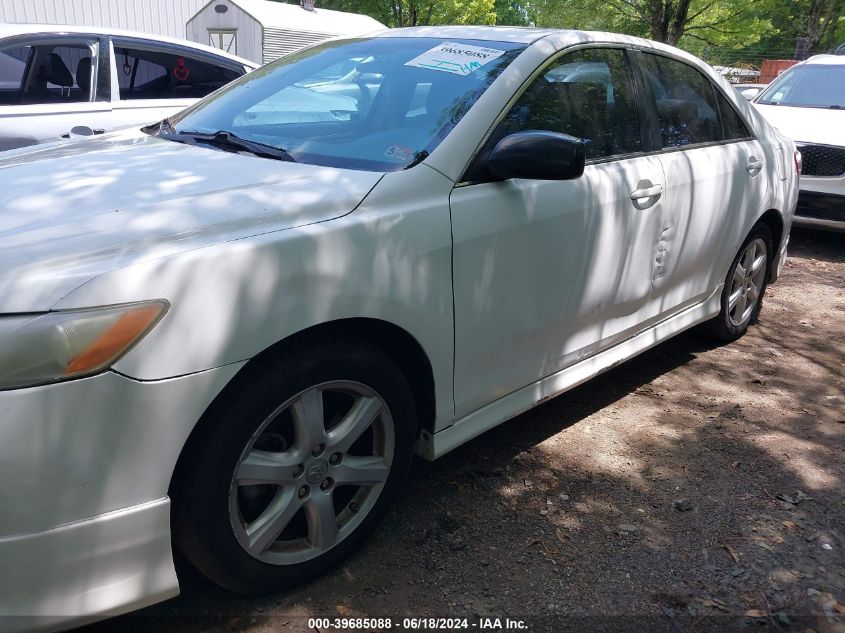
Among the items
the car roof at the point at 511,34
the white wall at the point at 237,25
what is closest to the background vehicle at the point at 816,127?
the car roof at the point at 511,34

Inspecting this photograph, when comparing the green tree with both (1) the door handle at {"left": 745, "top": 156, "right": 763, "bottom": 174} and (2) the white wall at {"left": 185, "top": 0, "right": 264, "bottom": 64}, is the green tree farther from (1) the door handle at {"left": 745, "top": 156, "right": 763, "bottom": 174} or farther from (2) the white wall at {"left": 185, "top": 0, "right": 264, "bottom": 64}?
(1) the door handle at {"left": 745, "top": 156, "right": 763, "bottom": 174}

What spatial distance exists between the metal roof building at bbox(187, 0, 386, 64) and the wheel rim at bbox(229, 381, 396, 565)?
15.8 m

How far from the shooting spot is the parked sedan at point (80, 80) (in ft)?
18.0

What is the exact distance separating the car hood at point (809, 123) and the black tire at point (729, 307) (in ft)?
9.17

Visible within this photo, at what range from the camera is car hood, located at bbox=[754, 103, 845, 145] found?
23.5 feet

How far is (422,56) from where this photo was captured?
124 inches

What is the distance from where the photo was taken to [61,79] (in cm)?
588

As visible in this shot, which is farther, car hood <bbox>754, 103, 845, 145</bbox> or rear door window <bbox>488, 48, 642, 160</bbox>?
car hood <bbox>754, 103, 845, 145</bbox>

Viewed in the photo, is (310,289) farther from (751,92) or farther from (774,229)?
(751,92)

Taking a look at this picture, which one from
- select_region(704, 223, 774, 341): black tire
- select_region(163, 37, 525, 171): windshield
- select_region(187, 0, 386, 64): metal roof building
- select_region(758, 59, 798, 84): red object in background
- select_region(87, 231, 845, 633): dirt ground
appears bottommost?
select_region(87, 231, 845, 633): dirt ground

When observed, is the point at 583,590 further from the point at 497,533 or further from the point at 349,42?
the point at 349,42

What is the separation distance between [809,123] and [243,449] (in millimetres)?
7146

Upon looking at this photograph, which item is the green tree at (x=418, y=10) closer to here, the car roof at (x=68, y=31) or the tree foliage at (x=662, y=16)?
the tree foliage at (x=662, y=16)

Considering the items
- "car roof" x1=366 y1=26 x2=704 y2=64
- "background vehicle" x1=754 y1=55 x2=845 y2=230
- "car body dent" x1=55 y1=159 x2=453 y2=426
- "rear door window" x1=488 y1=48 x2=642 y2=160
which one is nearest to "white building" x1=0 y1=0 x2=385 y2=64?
"background vehicle" x1=754 y1=55 x2=845 y2=230
